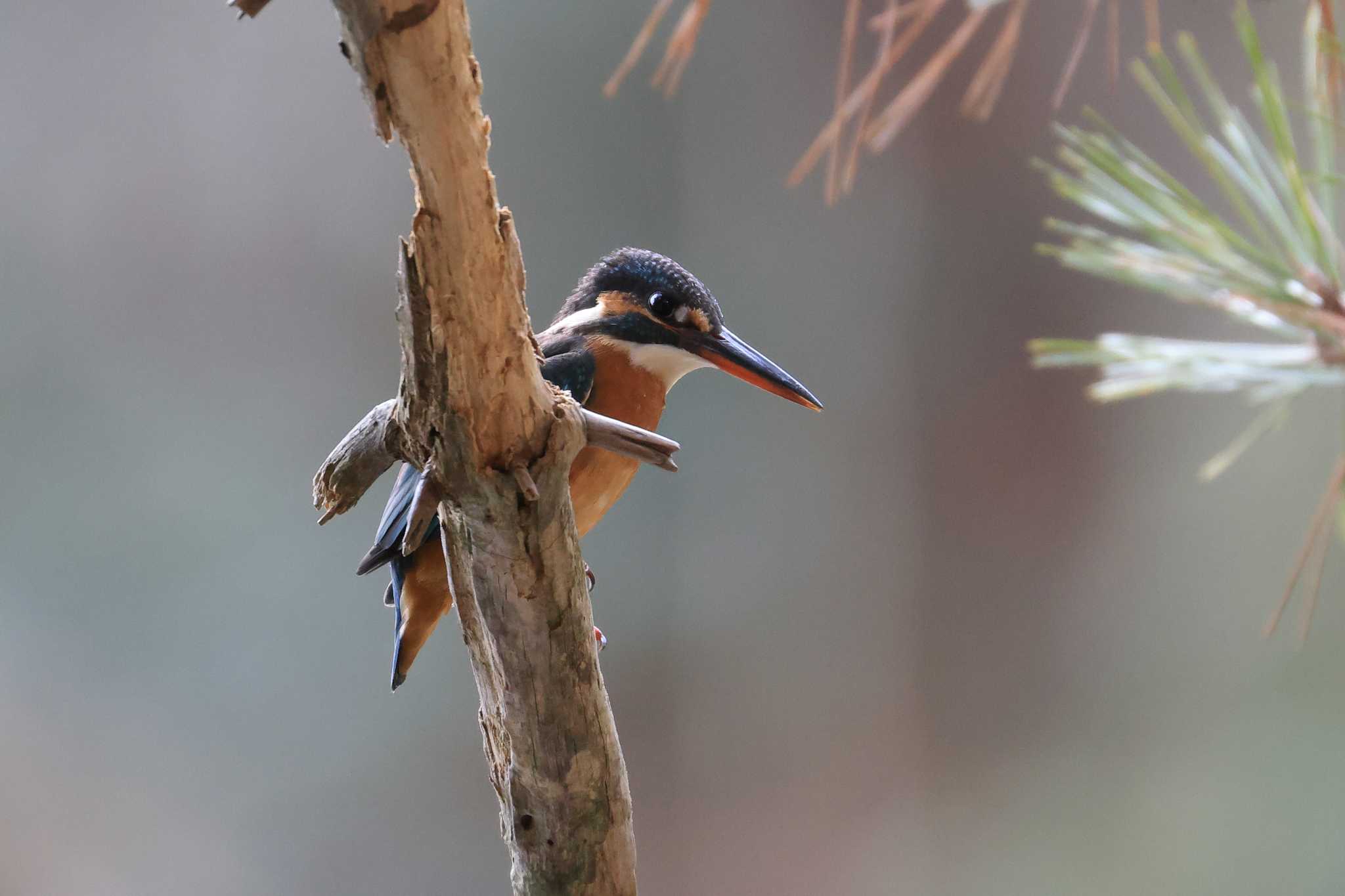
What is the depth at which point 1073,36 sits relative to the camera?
8.19 feet

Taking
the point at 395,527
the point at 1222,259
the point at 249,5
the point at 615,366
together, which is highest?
the point at 249,5

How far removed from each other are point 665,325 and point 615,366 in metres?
0.08

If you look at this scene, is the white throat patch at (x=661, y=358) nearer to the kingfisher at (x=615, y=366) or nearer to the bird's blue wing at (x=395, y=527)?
the kingfisher at (x=615, y=366)

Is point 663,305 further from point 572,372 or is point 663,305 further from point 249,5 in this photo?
point 249,5

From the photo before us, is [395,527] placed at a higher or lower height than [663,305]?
lower

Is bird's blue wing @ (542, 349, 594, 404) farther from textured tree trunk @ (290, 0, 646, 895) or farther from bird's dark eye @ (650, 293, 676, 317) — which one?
textured tree trunk @ (290, 0, 646, 895)

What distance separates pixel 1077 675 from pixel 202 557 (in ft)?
6.30

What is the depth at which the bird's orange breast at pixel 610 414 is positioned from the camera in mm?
1200

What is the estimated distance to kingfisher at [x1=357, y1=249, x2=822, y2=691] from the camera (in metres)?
1.18

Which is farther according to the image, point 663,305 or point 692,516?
point 692,516

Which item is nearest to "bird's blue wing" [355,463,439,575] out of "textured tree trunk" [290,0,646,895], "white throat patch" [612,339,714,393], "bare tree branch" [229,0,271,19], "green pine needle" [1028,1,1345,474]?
"textured tree trunk" [290,0,646,895]

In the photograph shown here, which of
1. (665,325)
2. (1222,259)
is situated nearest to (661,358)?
(665,325)

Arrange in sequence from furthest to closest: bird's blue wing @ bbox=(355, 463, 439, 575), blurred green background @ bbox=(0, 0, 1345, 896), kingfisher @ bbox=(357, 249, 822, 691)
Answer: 1. blurred green background @ bbox=(0, 0, 1345, 896)
2. kingfisher @ bbox=(357, 249, 822, 691)
3. bird's blue wing @ bbox=(355, 463, 439, 575)

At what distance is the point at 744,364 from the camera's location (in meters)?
1.26
